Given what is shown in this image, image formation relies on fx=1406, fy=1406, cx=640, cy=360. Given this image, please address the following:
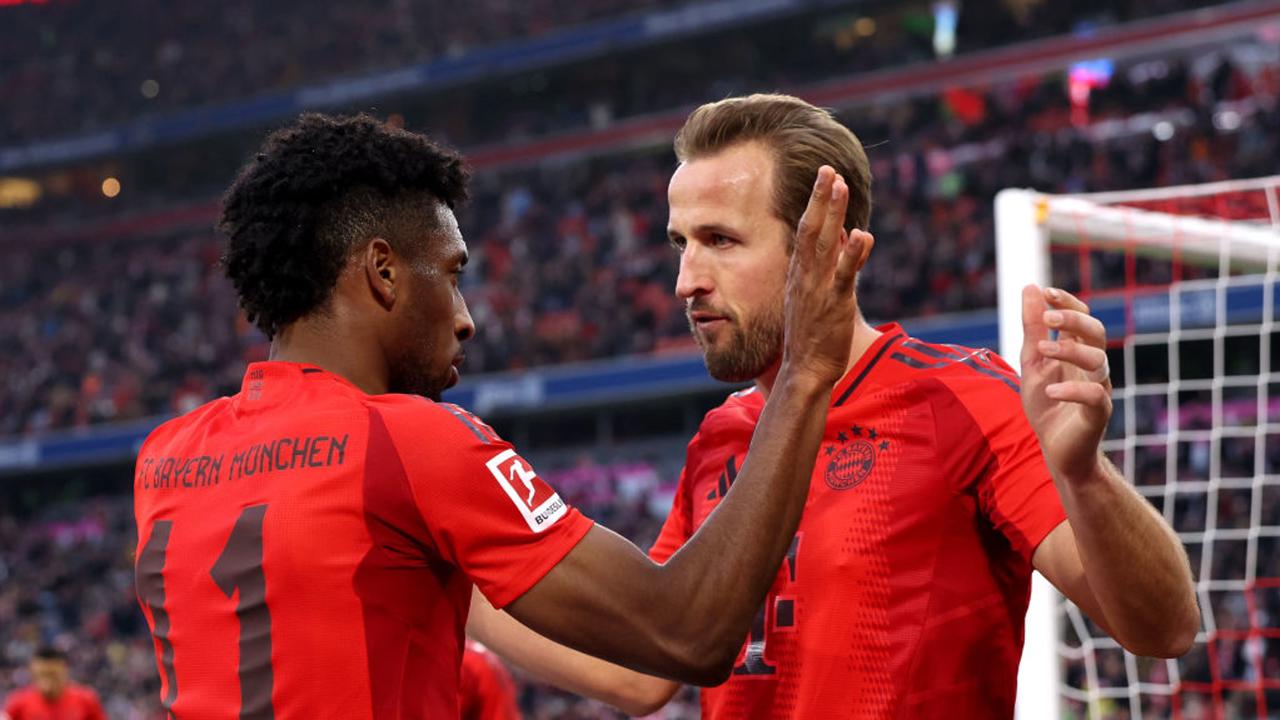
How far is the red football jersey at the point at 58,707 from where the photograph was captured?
9.62m

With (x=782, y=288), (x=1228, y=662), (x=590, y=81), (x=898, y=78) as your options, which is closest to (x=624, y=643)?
(x=782, y=288)

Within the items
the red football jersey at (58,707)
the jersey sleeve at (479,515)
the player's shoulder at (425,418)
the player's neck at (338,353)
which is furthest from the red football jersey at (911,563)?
the red football jersey at (58,707)

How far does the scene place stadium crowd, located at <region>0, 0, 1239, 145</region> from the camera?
2516 centimetres

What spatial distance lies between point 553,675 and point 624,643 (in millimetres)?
1000

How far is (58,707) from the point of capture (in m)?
9.64

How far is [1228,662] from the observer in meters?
12.2

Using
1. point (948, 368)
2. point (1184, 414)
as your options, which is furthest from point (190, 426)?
point (1184, 414)

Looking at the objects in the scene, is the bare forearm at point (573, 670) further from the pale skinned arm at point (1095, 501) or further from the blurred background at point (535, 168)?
the blurred background at point (535, 168)

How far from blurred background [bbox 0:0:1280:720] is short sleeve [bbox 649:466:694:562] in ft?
34.0

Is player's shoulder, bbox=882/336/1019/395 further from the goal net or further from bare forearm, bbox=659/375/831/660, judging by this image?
the goal net

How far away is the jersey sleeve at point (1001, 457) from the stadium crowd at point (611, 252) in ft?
52.1

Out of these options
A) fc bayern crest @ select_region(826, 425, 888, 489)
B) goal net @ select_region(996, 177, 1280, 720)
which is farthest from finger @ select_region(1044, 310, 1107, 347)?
goal net @ select_region(996, 177, 1280, 720)

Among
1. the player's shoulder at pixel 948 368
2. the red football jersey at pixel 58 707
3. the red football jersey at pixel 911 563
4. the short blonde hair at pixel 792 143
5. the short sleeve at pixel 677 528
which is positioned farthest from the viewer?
the red football jersey at pixel 58 707

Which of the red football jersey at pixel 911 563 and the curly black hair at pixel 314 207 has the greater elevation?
the curly black hair at pixel 314 207
